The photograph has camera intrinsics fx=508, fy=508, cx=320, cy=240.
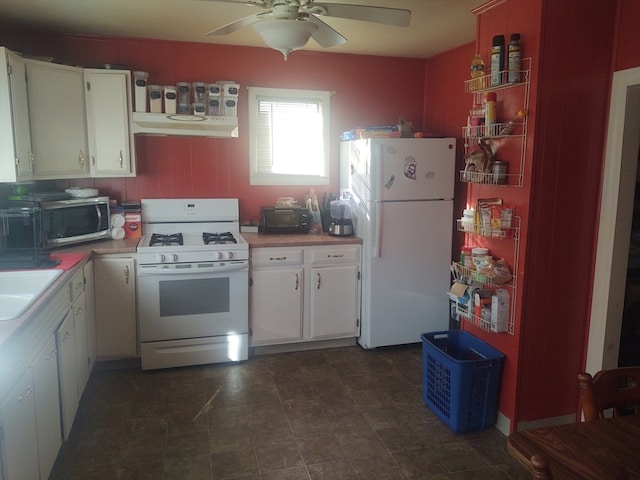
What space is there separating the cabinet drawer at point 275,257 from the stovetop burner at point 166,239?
539 mm

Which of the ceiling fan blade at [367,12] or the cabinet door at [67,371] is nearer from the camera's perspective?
the ceiling fan blade at [367,12]

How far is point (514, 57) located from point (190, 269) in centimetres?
237

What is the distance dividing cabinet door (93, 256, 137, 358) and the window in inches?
→ 51.7

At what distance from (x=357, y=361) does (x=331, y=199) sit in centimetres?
135

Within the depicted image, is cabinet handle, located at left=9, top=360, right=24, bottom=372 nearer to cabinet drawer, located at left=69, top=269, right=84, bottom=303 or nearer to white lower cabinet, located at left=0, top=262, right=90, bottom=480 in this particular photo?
white lower cabinet, located at left=0, top=262, right=90, bottom=480

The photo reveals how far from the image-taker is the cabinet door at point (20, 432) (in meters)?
1.64

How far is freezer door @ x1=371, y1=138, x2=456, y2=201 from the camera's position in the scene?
3641 millimetres

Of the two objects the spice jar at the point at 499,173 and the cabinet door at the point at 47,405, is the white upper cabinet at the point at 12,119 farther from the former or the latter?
the spice jar at the point at 499,173

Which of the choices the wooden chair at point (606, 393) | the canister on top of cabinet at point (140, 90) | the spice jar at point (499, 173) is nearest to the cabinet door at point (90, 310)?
the canister on top of cabinet at point (140, 90)

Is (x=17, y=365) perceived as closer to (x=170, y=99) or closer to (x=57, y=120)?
(x=57, y=120)

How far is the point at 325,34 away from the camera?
2529 millimetres

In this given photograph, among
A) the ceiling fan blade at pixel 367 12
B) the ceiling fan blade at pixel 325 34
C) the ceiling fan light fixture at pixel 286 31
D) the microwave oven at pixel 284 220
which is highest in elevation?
the ceiling fan blade at pixel 367 12

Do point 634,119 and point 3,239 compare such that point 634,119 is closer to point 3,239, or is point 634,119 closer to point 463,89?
point 463,89

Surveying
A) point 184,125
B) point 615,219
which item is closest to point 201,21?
point 184,125
